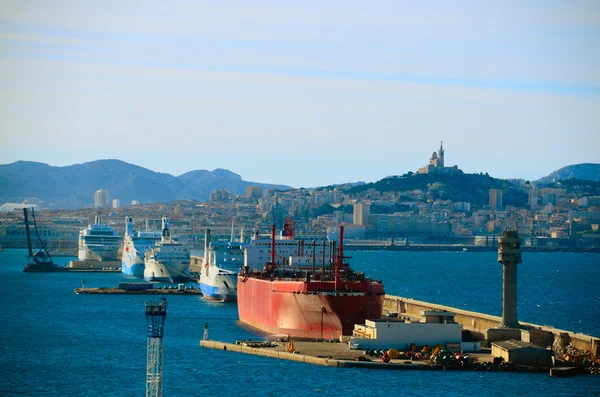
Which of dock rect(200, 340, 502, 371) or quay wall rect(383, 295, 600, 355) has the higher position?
quay wall rect(383, 295, 600, 355)

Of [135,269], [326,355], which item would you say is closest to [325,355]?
[326,355]

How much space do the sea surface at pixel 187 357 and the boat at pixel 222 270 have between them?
1365 millimetres

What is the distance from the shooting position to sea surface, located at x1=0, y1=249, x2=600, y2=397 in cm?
4578

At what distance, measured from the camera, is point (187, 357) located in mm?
54062

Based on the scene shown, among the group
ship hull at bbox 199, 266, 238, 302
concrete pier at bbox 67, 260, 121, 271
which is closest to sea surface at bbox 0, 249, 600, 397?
ship hull at bbox 199, 266, 238, 302

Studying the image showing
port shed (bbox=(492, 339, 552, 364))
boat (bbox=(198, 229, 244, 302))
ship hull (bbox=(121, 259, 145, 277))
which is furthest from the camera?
ship hull (bbox=(121, 259, 145, 277))

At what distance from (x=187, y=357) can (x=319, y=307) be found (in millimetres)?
7392

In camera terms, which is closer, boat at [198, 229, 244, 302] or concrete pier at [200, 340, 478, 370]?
concrete pier at [200, 340, 478, 370]

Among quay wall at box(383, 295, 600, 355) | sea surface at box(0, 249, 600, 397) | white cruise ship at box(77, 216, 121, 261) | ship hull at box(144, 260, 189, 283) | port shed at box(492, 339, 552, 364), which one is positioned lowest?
sea surface at box(0, 249, 600, 397)

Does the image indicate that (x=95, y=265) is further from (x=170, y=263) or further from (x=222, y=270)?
(x=222, y=270)

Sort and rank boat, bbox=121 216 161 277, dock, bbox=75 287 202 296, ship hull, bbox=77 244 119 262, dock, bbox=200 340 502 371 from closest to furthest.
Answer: dock, bbox=200 340 502 371
dock, bbox=75 287 202 296
boat, bbox=121 216 161 277
ship hull, bbox=77 244 119 262

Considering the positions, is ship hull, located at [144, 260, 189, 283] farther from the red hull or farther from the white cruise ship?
the red hull

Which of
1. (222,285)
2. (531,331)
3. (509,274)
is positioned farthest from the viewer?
(222,285)

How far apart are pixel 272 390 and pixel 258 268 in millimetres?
31734
